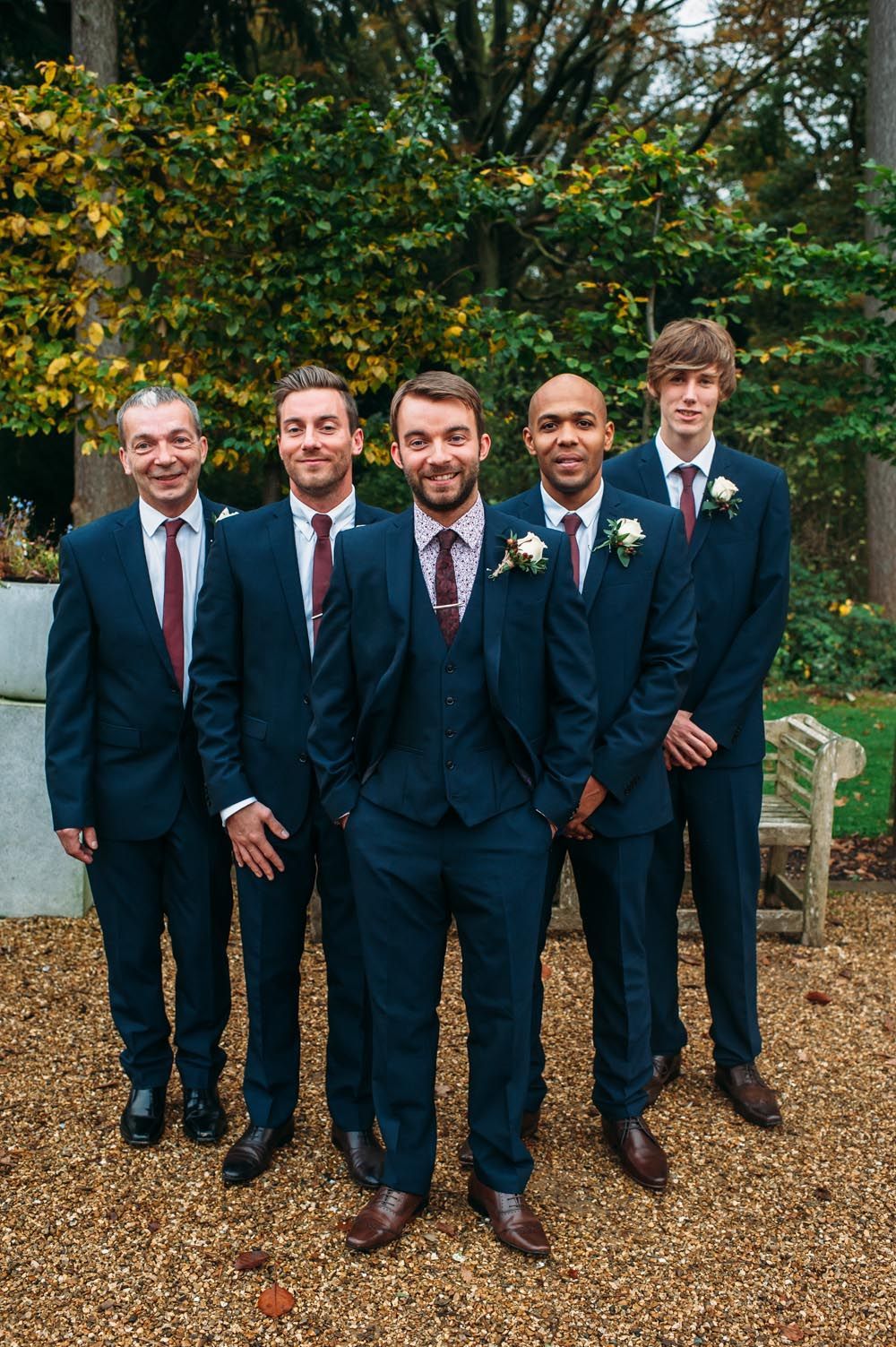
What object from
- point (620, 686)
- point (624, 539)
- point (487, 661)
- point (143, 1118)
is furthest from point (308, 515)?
point (143, 1118)

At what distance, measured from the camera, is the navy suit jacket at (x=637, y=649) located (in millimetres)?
3273

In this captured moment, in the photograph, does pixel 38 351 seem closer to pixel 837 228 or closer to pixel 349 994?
pixel 349 994

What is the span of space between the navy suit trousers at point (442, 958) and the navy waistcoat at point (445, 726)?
7cm

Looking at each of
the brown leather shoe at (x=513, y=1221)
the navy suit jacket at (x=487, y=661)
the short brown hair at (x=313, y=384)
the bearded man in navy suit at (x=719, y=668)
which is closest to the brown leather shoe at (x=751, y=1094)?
the bearded man in navy suit at (x=719, y=668)

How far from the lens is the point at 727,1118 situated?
12.5ft

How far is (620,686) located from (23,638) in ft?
10.6

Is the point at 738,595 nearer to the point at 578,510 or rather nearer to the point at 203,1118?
the point at 578,510

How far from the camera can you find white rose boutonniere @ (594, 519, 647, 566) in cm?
325

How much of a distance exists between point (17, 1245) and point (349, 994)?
1.08m

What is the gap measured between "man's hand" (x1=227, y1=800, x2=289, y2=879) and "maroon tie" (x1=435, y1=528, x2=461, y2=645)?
0.76 m

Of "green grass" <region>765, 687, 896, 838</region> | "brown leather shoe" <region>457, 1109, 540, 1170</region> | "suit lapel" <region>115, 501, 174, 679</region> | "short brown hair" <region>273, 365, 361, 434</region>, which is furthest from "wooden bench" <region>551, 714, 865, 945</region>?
"short brown hair" <region>273, 365, 361, 434</region>

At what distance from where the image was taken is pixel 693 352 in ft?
11.7

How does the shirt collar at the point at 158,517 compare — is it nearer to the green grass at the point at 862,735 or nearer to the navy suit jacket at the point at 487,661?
the navy suit jacket at the point at 487,661

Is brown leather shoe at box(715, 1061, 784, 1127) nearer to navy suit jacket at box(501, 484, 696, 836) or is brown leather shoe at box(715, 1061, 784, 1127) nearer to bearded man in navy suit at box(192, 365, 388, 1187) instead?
navy suit jacket at box(501, 484, 696, 836)
